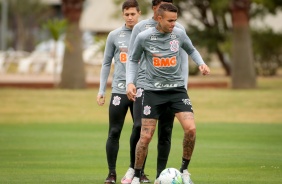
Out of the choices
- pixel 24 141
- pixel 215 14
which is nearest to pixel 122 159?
pixel 24 141

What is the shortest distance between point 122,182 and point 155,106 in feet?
3.65

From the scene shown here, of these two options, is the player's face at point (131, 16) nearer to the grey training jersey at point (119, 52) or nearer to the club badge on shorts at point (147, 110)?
the grey training jersey at point (119, 52)

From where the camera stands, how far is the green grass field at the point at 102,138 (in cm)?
1443

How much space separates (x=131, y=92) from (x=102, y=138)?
9.29 metres

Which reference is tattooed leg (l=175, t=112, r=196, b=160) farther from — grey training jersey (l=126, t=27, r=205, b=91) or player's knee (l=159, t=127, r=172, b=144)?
player's knee (l=159, t=127, r=172, b=144)

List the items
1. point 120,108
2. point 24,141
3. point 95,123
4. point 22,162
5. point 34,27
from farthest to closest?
point 34,27, point 95,123, point 24,141, point 22,162, point 120,108

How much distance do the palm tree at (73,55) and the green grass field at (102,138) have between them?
46.7 inches

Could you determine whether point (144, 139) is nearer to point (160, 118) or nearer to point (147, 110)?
point (147, 110)

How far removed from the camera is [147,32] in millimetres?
12352

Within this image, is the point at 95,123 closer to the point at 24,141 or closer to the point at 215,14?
the point at 24,141

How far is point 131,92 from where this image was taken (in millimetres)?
12234

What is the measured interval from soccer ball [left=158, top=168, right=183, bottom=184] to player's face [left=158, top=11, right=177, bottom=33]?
5.53ft

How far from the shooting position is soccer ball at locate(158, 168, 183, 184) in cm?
→ 1175

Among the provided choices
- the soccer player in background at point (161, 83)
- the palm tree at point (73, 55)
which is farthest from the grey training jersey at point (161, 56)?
the palm tree at point (73, 55)
